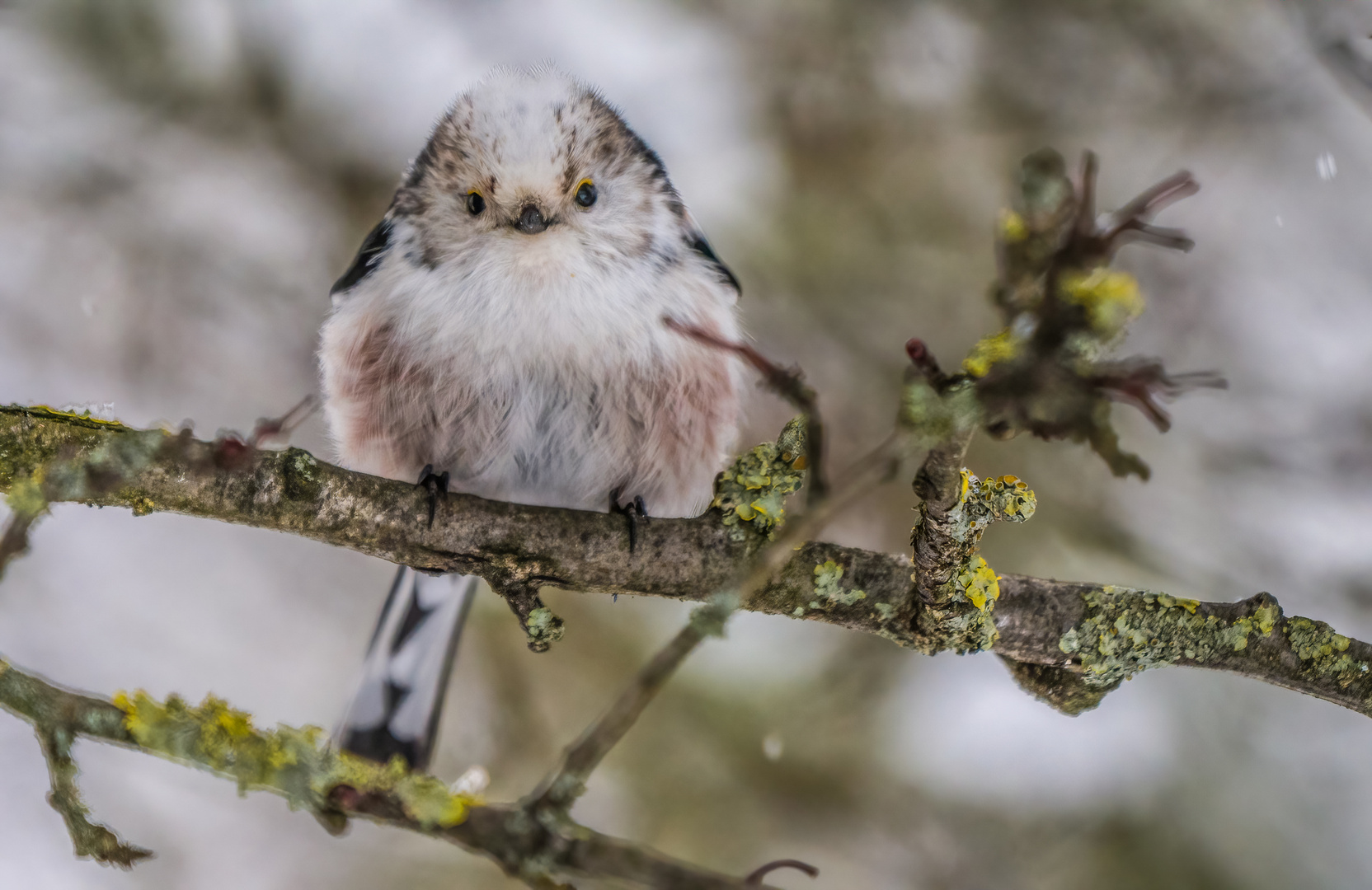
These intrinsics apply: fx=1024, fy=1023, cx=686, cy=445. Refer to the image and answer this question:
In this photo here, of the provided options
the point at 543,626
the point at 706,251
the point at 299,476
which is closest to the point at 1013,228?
the point at 543,626

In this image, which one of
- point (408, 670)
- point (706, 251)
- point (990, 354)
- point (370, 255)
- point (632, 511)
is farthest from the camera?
point (408, 670)

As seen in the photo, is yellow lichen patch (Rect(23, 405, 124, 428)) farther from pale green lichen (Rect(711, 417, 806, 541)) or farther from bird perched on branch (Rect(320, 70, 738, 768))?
pale green lichen (Rect(711, 417, 806, 541))

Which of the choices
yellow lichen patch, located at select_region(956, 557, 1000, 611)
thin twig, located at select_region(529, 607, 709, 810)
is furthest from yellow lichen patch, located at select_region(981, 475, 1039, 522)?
thin twig, located at select_region(529, 607, 709, 810)

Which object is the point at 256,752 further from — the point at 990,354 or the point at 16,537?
the point at 990,354

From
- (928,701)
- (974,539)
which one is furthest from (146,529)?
(974,539)

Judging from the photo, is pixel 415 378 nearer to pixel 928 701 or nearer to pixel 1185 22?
pixel 928 701

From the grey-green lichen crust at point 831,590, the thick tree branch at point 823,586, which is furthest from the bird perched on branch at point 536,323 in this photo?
the grey-green lichen crust at point 831,590

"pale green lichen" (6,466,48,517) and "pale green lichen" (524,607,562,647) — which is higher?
"pale green lichen" (524,607,562,647)
